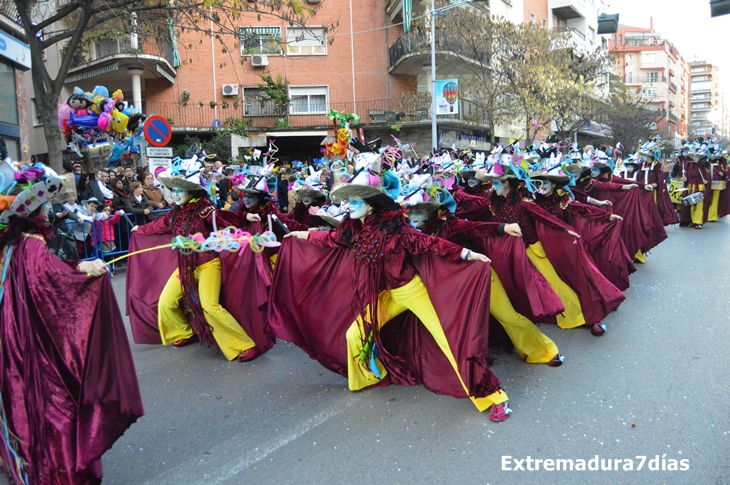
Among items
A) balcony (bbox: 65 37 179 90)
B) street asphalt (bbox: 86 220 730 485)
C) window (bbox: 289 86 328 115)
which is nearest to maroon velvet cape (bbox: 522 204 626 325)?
street asphalt (bbox: 86 220 730 485)

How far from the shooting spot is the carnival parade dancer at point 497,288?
4.92 meters

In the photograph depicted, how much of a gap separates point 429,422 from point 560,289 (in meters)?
2.73

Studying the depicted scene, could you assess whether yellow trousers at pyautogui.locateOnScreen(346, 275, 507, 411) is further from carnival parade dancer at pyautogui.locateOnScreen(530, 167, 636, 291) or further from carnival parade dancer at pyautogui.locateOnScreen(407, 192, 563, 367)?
carnival parade dancer at pyautogui.locateOnScreen(530, 167, 636, 291)

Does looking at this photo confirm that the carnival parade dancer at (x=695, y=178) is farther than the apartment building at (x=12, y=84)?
Yes

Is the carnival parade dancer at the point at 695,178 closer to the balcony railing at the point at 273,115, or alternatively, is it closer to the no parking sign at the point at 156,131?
the balcony railing at the point at 273,115

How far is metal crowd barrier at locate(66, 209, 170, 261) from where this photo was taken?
9180 millimetres

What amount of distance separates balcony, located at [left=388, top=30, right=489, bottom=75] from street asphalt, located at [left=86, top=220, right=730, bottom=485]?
20148mm

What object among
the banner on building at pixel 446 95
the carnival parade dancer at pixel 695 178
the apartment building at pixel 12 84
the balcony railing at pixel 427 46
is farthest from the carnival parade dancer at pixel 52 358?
the balcony railing at pixel 427 46

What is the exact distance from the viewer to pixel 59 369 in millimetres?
3037

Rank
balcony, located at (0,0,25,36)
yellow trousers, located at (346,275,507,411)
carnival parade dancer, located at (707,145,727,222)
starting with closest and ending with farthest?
yellow trousers, located at (346,275,507,411) < balcony, located at (0,0,25,36) < carnival parade dancer, located at (707,145,727,222)

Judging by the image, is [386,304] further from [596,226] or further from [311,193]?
[596,226]

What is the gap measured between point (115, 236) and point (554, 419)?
867 cm

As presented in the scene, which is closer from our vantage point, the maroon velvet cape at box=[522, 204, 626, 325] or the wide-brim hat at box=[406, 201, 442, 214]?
the wide-brim hat at box=[406, 201, 442, 214]

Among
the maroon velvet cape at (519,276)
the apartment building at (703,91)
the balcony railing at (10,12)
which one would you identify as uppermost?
the apartment building at (703,91)
